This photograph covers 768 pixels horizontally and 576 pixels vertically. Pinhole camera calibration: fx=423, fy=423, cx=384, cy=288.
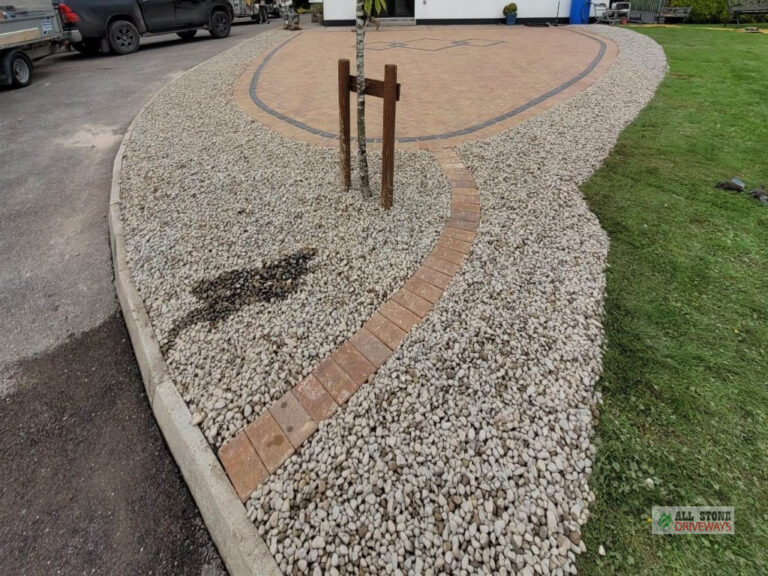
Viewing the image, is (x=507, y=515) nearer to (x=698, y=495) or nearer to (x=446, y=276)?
(x=698, y=495)

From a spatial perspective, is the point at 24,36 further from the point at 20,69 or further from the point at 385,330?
the point at 385,330

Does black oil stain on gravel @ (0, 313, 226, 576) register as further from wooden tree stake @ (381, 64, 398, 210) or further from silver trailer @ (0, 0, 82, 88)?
silver trailer @ (0, 0, 82, 88)

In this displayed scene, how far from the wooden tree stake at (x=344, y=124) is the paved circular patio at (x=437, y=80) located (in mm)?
1458

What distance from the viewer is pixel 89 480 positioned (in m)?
2.11

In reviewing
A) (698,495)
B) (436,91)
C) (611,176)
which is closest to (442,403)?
(698,495)

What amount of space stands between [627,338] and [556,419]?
827 millimetres

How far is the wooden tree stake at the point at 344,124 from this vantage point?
11.7 feet

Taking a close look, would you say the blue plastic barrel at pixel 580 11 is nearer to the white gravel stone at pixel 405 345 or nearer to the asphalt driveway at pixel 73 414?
the white gravel stone at pixel 405 345

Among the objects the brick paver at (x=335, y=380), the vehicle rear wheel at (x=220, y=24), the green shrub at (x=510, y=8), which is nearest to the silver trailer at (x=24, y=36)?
the vehicle rear wheel at (x=220, y=24)

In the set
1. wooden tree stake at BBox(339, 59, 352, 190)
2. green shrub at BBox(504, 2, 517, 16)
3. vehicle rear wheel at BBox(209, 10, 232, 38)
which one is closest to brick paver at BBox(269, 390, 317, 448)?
wooden tree stake at BBox(339, 59, 352, 190)

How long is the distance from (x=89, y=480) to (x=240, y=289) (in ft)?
4.52

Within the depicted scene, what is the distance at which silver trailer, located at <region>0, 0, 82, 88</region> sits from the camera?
7.84 meters

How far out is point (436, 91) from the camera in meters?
7.50

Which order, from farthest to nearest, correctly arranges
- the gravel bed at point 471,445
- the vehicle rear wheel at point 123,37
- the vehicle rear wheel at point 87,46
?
1. the vehicle rear wheel at point 123,37
2. the vehicle rear wheel at point 87,46
3. the gravel bed at point 471,445
